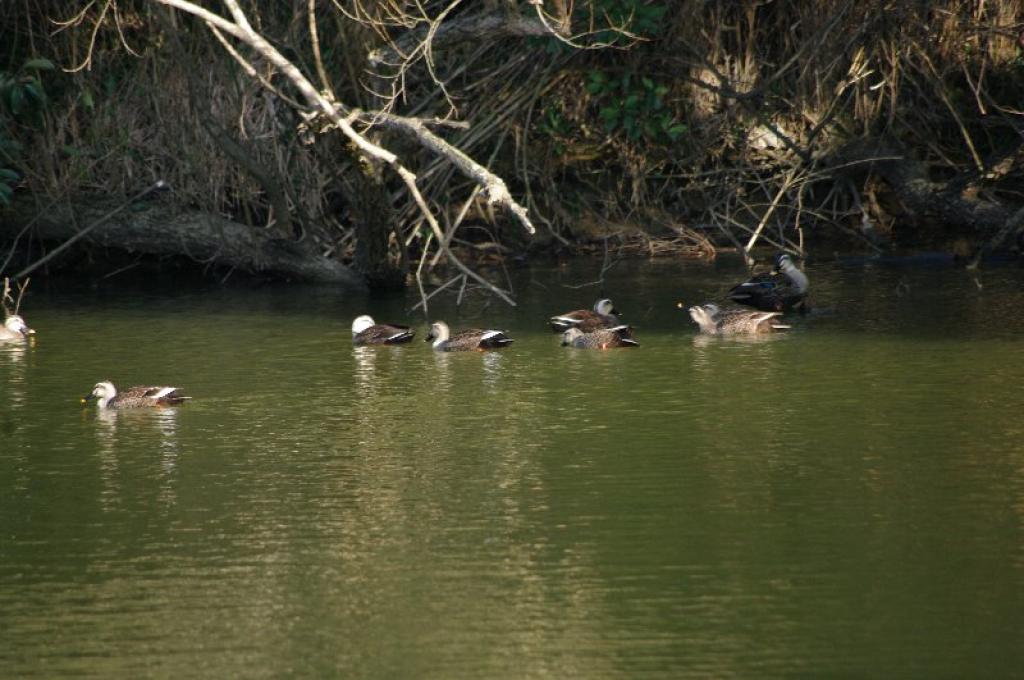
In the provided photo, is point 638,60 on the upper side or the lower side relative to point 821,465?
upper

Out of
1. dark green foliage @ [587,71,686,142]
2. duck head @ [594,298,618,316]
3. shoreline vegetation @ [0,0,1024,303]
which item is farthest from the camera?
dark green foliage @ [587,71,686,142]

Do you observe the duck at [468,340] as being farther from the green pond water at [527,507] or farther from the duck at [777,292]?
the duck at [777,292]

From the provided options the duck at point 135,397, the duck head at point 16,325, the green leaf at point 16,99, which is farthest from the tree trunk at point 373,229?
the duck at point 135,397

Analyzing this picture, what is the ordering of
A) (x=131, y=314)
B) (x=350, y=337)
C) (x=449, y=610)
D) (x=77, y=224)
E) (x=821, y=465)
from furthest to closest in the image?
(x=77, y=224) < (x=131, y=314) < (x=350, y=337) < (x=821, y=465) < (x=449, y=610)

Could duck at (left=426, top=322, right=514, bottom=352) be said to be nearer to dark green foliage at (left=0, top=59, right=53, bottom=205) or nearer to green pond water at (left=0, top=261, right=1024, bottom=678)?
green pond water at (left=0, top=261, right=1024, bottom=678)

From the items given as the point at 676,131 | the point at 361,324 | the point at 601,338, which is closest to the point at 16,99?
the point at 361,324

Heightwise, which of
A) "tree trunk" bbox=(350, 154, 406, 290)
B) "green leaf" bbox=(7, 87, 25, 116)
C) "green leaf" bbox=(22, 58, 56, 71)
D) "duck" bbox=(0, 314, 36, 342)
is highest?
"green leaf" bbox=(22, 58, 56, 71)

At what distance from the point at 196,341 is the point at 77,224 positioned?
472 centimetres

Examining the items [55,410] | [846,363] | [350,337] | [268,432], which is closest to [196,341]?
[350,337]

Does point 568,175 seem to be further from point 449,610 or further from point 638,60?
point 449,610

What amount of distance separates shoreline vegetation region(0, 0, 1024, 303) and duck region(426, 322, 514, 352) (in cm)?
281

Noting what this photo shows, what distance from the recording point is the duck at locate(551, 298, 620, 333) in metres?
15.1

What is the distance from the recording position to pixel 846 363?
526 inches

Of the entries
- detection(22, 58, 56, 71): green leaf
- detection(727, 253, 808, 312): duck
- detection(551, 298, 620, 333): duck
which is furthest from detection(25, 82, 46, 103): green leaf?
detection(727, 253, 808, 312): duck
